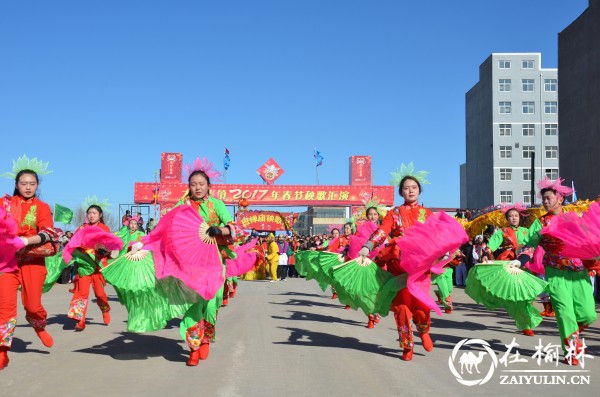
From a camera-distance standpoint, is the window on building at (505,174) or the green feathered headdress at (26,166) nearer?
the green feathered headdress at (26,166)

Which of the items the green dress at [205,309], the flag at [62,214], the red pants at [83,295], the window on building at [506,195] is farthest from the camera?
the window on building at [506,195]

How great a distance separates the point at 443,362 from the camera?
697 cm

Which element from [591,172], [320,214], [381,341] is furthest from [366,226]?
[320,214]

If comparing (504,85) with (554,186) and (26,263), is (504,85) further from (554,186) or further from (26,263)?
(26,263)

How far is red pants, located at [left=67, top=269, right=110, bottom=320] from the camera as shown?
9.83 metres

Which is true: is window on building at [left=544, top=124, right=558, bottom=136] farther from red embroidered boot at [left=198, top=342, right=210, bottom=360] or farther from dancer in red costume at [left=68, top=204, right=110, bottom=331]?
red embroidered boot at [left=198, top=342, right=210, bottom=360]

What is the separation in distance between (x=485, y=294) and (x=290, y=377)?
3475mm

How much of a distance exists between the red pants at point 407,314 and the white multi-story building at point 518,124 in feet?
207

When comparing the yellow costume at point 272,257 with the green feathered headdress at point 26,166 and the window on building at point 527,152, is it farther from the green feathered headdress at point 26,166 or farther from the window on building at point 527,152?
the window on building at point 527,152

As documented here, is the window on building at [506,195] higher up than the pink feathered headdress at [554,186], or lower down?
higher up

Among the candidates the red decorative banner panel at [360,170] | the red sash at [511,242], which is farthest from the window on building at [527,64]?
the red sash at [511,242]

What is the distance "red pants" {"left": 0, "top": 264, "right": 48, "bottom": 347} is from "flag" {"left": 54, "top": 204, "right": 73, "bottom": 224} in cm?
174

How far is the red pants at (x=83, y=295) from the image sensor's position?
9828 millimetres

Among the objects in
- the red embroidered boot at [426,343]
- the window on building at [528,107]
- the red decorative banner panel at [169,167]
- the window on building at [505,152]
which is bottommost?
the red embroidered boot at [426,343]
